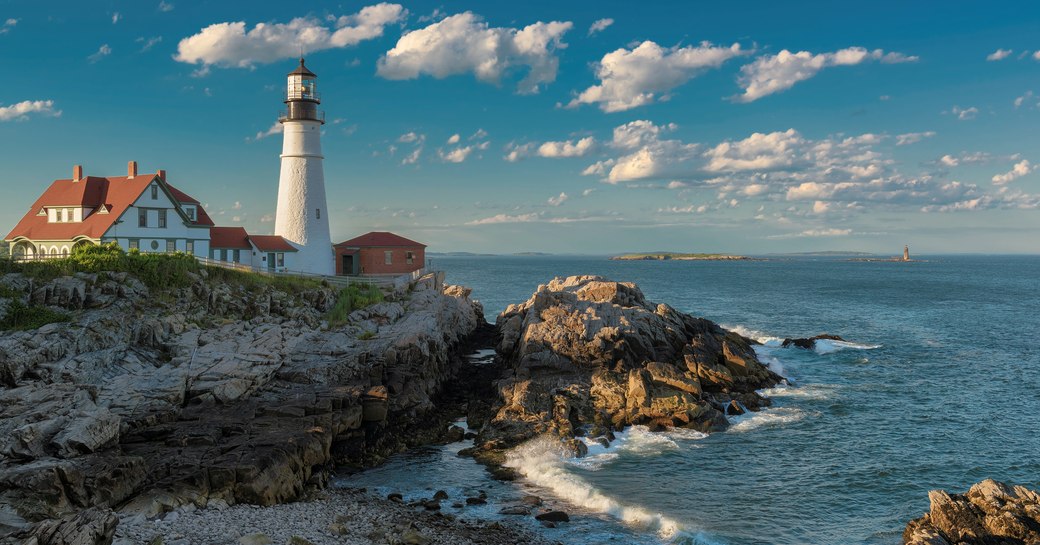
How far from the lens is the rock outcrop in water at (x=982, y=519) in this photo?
1622cm

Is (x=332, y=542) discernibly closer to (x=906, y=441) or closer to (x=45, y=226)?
(x=906, y=441)

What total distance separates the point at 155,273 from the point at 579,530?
Answer: 2473 cm

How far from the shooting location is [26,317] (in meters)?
27.1

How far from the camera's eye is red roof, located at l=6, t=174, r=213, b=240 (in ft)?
124

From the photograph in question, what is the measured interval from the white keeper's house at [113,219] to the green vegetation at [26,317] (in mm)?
9841

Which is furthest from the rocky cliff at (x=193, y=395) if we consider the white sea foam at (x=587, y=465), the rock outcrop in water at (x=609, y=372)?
the white sea foam at (x=587, y=465)

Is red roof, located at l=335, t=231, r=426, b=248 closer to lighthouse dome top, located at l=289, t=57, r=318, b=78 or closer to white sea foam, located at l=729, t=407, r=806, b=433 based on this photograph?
lighthouse dome top, located at l=289, t=57, r=318, b=78

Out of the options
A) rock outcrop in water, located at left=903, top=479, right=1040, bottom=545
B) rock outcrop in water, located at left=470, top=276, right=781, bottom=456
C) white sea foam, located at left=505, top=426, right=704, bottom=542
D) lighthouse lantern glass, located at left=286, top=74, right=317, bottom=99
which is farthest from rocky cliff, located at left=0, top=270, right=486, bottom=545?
rock outcrop in water, located at left=903, top=479, right=1040, bottom=545

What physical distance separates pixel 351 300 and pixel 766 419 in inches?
897

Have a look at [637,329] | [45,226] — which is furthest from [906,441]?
[45,226]

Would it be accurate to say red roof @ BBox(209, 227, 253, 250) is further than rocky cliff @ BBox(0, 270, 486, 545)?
Yes

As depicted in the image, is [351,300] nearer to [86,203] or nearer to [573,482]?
[86,203]

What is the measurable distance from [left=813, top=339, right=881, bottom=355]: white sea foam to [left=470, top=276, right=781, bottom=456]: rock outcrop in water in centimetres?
A: 782

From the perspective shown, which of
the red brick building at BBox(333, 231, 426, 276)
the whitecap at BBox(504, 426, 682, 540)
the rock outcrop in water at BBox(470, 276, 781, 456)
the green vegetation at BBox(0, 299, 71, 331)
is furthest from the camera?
the red brick building at BBox(333, 231, 426, 276)
